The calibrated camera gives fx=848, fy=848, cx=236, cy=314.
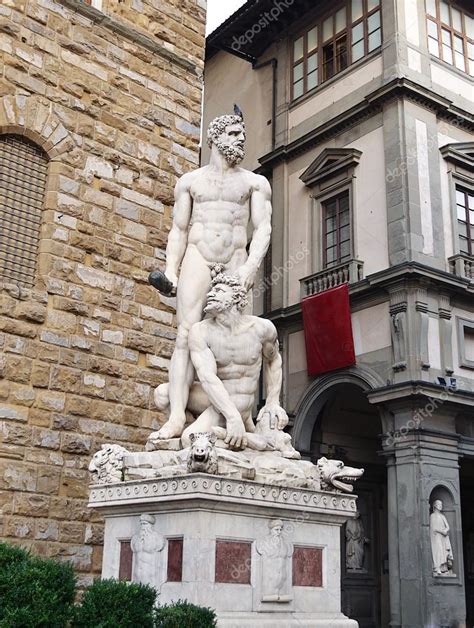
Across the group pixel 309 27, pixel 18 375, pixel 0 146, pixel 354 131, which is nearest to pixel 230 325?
pixel 18 375

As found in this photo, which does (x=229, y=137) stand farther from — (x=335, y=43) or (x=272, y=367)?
(x=335, y=43)

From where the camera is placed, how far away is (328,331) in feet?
62.9

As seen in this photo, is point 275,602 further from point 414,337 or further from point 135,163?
point 414,337

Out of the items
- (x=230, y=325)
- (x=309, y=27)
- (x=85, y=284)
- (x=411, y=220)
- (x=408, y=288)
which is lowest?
(x=230, y=325)

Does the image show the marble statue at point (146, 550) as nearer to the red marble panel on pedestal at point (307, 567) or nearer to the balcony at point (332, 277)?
the red marble panel on pedestal at point (307, 567)

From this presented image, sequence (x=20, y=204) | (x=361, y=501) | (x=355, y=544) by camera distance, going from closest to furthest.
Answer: (x=20, y=204), (x=355, y=544), (x=361, y=501)

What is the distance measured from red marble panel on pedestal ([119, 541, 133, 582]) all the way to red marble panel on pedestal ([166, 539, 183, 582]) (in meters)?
0.50

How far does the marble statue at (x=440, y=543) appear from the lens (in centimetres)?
1596

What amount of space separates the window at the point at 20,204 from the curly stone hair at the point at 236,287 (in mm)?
3390

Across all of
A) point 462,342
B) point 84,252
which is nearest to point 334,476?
point 84,252

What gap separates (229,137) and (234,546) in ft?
11.5

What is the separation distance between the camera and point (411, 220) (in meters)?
18.1

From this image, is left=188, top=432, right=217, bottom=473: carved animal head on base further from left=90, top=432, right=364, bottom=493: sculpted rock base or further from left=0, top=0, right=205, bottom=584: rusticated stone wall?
left=0, top=0, right=205, bottom=584: rusticated stone wall

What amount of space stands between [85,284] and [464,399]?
9907mm
